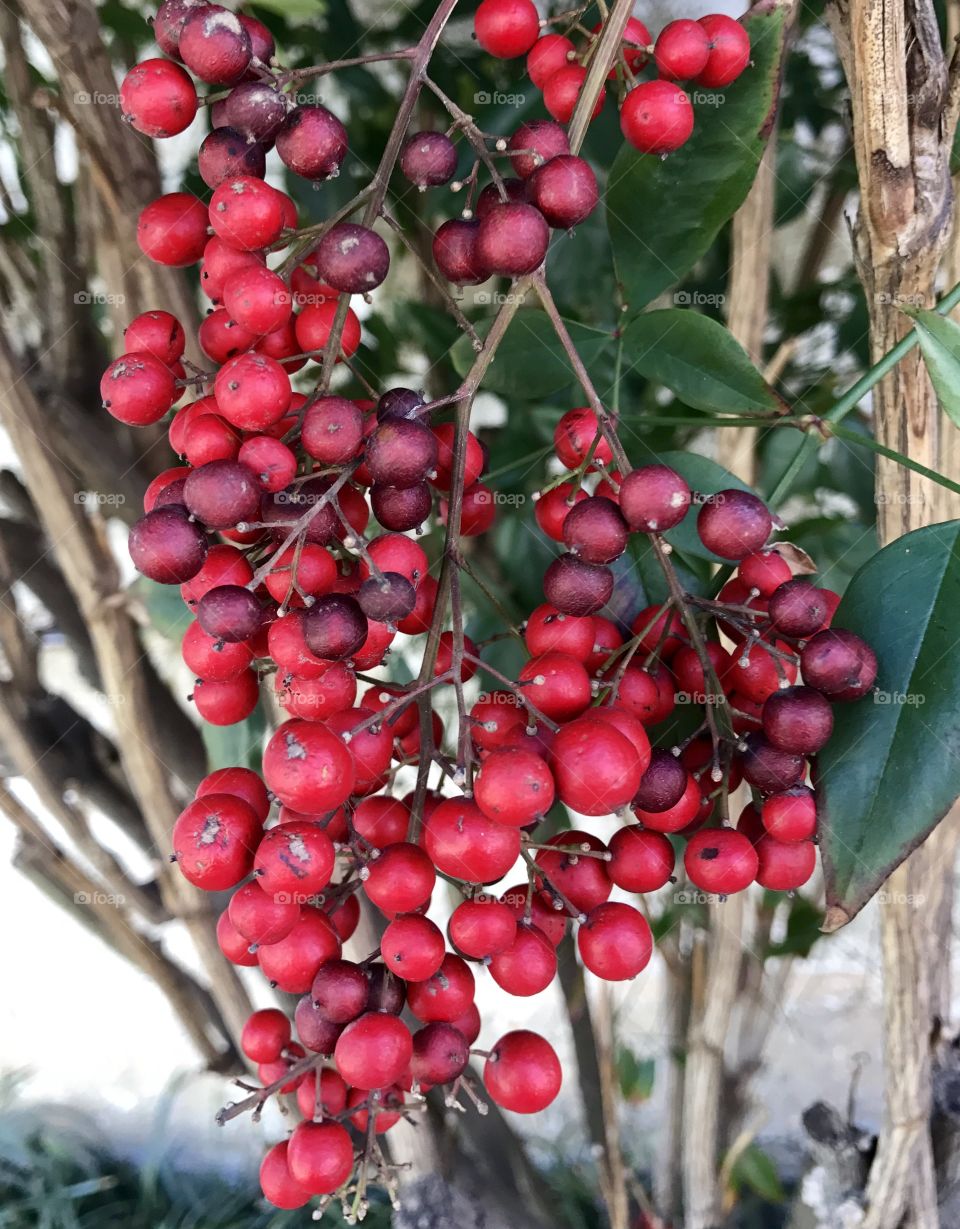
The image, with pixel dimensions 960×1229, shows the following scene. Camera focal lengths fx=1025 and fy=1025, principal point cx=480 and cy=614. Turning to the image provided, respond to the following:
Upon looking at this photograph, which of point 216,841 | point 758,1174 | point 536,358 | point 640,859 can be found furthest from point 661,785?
point 758,1174

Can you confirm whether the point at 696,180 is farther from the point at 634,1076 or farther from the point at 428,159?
the point at 634,1076

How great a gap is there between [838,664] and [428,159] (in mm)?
192

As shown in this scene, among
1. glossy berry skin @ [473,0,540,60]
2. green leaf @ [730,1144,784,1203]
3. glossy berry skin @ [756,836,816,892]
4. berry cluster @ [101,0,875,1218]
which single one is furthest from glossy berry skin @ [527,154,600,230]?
green leaf @ [730,1144,784,1203]

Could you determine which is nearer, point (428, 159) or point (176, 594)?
point (428, 159)

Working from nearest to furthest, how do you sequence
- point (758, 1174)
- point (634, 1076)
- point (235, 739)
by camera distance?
1. point (235, 739)
2. point (758, 1174)
3. point (634, 1076)

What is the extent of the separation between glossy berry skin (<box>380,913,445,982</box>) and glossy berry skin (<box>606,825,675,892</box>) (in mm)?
66

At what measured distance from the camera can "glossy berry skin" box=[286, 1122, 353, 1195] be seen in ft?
1.06

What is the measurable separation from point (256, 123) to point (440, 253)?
65 mm

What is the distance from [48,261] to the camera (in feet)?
2.08

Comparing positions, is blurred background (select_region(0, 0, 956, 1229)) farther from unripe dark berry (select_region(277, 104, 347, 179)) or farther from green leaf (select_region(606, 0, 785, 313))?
unripe dark berry (select_region(277, 104, 347, 179))

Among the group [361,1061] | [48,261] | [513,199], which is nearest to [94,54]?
[48,261]

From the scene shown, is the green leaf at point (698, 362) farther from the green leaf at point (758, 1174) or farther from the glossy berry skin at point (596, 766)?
the green leaf at point (758, 1174)

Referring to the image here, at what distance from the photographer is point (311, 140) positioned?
30 cm

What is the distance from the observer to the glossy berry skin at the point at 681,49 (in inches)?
13.7
